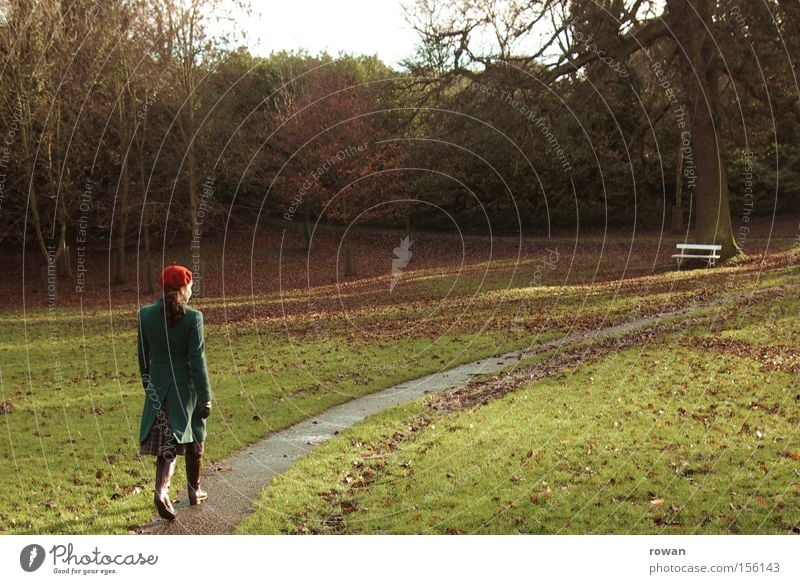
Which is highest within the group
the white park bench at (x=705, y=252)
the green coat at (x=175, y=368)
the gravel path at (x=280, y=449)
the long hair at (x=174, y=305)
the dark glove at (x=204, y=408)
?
the white park bench at (x=705, y=252)

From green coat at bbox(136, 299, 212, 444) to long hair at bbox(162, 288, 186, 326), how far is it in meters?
0.06

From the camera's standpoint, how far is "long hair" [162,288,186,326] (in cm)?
846

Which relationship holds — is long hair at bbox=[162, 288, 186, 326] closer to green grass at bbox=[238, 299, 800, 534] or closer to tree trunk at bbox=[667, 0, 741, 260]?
green grass at bbox=[238, 299, 800, 534]

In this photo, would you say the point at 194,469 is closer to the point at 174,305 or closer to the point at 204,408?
the point at 204,408

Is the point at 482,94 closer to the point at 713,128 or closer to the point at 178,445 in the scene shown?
the point at 713,128

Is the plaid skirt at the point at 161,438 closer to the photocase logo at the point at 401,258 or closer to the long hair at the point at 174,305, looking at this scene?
the long hair at the point at 174,305

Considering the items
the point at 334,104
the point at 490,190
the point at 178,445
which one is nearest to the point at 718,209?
the point at 334,104

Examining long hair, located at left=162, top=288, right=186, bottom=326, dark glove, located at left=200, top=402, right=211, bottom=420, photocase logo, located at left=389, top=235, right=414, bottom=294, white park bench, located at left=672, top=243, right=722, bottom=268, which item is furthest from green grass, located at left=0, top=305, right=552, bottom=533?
photocase logo, located at left=389, top=235, right=414, bottom=294

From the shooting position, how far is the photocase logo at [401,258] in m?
37.8

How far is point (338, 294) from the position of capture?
32.2 metres

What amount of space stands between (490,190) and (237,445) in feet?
125

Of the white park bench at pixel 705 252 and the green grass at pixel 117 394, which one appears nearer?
the green grass at pixel 117 394
